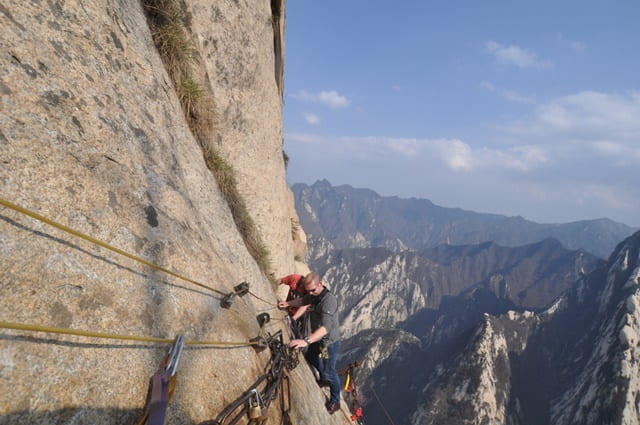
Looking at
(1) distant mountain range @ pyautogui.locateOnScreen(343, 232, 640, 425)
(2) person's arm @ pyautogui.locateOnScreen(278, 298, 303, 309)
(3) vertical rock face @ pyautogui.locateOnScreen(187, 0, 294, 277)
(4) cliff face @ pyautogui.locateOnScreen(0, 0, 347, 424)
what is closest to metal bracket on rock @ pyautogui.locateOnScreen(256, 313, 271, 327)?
(4) cliff face @ pyautogui.locateOnScreen(0, 0, 347, 424)

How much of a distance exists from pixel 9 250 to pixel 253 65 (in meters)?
10.5

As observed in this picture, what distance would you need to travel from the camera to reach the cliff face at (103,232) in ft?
10.5

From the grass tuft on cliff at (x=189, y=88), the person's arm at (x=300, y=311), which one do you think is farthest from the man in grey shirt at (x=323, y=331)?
the grass tuft on cliff at (x=189, y=88)

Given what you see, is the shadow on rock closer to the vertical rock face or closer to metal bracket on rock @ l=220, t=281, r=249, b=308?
metal bracket on rock @ l=220, t=281, r=249, b=308

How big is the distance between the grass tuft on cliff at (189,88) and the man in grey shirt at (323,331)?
3056 mm

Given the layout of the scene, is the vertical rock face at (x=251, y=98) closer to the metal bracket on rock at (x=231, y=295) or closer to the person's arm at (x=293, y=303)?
the person's arm at (x=293, y=303)

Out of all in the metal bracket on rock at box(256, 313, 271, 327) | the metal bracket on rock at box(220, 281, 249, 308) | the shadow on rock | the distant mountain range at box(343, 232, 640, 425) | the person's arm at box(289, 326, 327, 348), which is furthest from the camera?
the distant mountain range at box(343, 232, 640, 425)

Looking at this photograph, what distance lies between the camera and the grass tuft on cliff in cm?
844

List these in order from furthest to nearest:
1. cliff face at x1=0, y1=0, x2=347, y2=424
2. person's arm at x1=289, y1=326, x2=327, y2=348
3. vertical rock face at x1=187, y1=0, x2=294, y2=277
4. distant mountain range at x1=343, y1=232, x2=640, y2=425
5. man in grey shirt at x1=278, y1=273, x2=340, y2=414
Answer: distant mountain range at x1=343, y1=232, x2=640, y2=425, vertical rock face at x1=187, y1=0, x2=294, y2=277, man in grey shirt at x1=278, y1=273, x2=340, y2=414, person's arm at x1=289, y1=326, x2=327, y2=348, cliff face at x1=0, y1=0, x2=347, y2=424

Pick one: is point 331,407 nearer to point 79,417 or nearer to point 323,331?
point 323,331

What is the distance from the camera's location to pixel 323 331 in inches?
323

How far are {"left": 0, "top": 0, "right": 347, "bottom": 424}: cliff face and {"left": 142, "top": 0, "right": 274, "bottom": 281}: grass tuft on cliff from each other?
686 millimetres

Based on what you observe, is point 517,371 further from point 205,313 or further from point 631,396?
point 205,313

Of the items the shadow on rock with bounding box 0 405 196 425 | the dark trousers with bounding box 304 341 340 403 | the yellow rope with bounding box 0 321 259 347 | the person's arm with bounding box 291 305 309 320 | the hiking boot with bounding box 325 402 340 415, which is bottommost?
the hiking boot with bounding box 325 402 340 415
